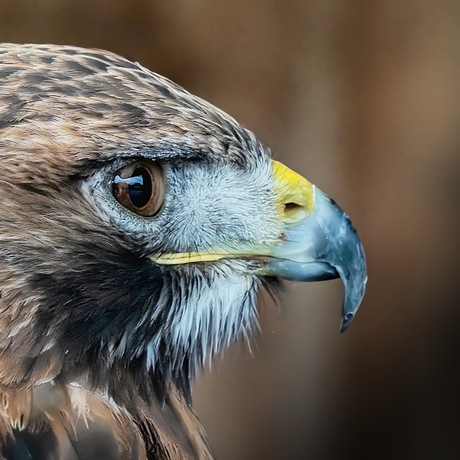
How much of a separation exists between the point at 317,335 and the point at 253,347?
1.27 m

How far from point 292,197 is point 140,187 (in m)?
0.27

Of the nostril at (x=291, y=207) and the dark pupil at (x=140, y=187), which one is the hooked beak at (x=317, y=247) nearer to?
the nostril at (x=291, y=207)

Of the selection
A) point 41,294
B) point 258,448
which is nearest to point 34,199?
point 41,294

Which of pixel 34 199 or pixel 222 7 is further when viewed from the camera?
pixel 222 7

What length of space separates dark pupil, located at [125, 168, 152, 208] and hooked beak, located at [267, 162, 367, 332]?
214 mm

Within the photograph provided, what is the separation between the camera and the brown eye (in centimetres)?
108

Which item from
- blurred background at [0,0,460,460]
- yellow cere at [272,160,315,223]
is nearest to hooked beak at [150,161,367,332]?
yellow cere at [272,160,315,223]

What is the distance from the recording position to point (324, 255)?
1209mm

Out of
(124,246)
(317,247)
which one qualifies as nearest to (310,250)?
(317,247)

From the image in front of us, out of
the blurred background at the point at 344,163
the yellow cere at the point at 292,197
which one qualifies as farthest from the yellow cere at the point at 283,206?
the blurred background at the point at 344,163

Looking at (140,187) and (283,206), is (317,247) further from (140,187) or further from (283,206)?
(140,187)

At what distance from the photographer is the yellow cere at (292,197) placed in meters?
1.24

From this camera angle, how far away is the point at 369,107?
2510 millimetres

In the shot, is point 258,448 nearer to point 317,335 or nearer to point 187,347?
point 317,335
